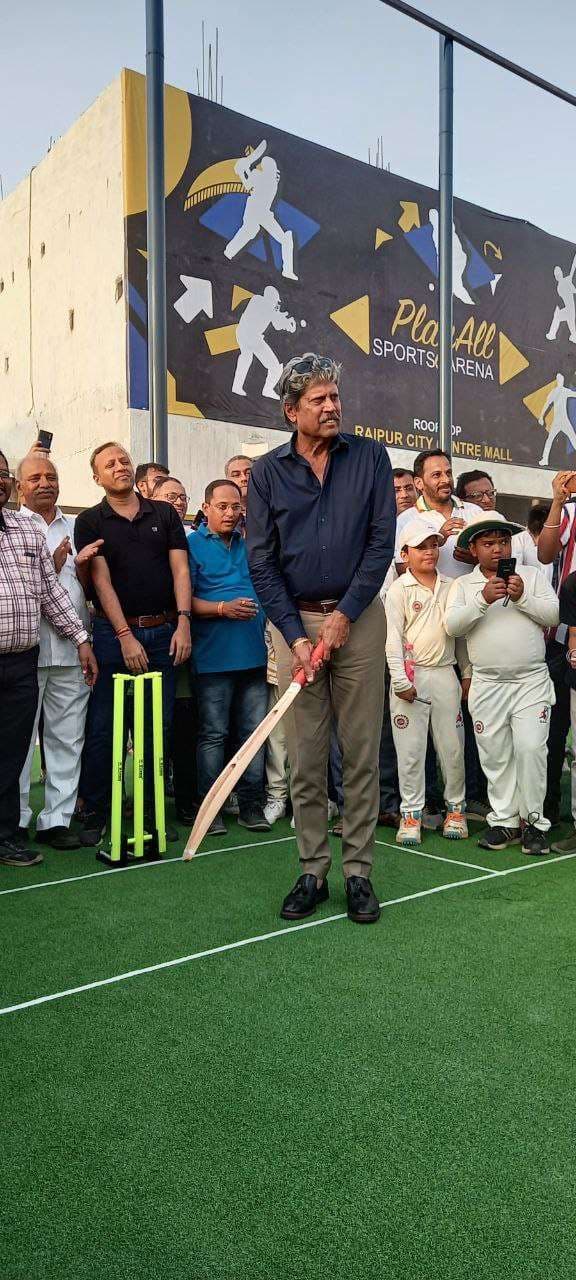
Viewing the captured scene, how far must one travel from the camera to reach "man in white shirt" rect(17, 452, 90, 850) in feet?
17.1

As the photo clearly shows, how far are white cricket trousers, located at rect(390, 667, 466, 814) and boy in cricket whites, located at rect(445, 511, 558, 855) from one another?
6.3 inches

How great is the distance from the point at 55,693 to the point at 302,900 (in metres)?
2.05

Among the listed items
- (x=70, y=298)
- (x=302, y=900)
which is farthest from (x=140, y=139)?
(x=302, y=900)

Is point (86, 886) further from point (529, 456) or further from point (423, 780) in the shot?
point (529, 456)

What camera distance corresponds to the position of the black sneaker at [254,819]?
5520 millimetres

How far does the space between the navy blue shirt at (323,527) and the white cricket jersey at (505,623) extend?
1.30 meters

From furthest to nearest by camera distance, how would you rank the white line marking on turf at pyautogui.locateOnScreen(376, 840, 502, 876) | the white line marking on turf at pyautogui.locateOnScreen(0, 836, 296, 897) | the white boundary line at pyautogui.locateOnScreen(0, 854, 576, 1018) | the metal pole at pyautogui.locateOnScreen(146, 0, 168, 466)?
the metal pole at pyautogui.locateOnScreen(146, 0, 168, 466)
the white line marking on turf at pyautogui.locateOnScreen(376, 840, 502, 876)
the white line marking on turf at pyautogui.locateOnScreen(0, 836, 296, 897)
the white boundary line at pyautogui.locateOnScreen(0, 854, 576, 1018)

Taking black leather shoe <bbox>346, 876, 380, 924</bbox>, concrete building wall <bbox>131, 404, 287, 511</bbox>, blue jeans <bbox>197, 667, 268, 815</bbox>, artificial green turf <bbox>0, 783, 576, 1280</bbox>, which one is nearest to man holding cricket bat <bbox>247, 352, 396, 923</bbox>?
black leather shoe <bbox>346, 876, 380, 924</bbox>

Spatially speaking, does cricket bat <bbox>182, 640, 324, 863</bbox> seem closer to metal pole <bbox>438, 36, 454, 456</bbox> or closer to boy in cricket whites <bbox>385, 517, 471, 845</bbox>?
boy in cricket whites <bbox>385, 517, 471, 845</bbox>

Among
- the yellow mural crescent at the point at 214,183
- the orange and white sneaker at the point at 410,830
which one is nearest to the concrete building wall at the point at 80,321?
the yellow mural crescent at the point at 214,183

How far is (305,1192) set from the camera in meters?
2.08

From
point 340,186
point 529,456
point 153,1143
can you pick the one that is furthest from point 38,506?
point 529,456

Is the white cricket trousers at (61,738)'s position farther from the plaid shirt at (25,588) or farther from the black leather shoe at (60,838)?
the plaid shirt at (25,588)

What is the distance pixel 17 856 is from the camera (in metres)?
4.83
